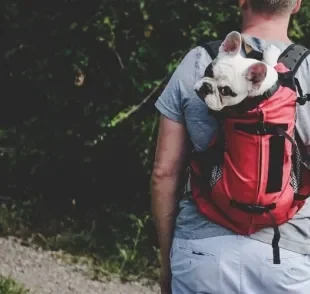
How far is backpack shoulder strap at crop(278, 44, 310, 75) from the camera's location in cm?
269

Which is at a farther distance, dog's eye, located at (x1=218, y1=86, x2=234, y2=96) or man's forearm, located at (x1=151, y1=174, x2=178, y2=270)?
man's forearm, located at (x1=151, y1=174, x2=178, y2=270)

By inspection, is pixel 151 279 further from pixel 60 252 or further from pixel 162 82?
pixel 162 82

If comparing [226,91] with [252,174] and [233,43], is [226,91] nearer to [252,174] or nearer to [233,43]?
[233,43]

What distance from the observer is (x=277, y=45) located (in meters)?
2.72

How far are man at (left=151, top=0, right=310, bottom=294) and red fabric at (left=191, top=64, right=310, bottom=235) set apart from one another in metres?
0.06

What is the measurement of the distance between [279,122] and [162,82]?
10.3 ft

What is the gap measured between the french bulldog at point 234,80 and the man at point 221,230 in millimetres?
144

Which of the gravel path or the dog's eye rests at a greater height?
the dog's eye

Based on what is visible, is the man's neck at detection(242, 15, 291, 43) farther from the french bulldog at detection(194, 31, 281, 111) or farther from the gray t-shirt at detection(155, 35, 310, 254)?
the french bulldog at detection(194, 31, 281, 111)

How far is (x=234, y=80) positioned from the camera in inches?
99.5

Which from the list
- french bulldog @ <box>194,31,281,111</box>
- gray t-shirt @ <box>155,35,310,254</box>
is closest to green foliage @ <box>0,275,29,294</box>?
gray t-shirt @ <box>155,35,310,254</box>

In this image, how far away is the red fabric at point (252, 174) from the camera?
8.32ft

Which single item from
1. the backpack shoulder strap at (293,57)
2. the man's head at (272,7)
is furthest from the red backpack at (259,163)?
the man's head at (272,7)

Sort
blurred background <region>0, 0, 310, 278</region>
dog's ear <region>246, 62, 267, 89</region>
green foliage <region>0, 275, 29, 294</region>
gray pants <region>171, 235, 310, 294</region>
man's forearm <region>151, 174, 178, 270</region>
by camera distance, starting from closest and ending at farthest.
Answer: dog's ear <region>246, 62, 267, 89</region>, gray pants <region>171, 235, 310, 294</region>, man's forearm <region>151, 174, 178, 270</region>, green foliage <region>0, 275, 29, 294</region>, blurred background <region>0, 0, 310, 278</region>
